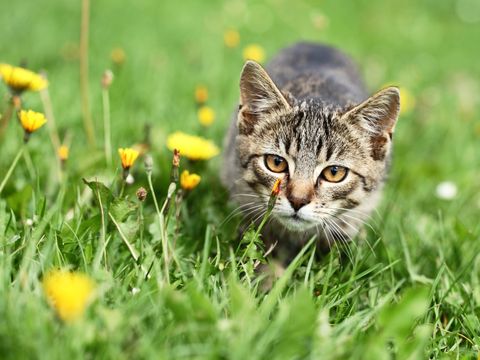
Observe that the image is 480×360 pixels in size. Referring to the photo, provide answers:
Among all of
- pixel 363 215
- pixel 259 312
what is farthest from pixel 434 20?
pixel 259 312

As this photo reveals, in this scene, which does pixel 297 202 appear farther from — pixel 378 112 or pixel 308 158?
pixel 378 112

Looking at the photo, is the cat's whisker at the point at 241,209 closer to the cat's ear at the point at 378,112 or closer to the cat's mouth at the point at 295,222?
the cat's mouth at the point at 295,222

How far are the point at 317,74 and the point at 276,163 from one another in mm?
1172

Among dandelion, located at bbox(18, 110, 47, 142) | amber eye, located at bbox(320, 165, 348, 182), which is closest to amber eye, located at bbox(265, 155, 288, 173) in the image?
amber eye, located at bbox(320, 165, 348, 182)

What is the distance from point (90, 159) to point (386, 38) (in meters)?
6.11

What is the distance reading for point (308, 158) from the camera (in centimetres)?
257

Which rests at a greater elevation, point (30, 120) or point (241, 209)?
point (30, 120)

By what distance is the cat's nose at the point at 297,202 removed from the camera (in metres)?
2.42

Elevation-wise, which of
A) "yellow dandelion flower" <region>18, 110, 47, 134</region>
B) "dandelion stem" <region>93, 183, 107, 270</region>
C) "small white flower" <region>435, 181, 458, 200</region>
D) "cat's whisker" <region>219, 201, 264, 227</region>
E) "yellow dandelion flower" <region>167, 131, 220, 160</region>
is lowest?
"small white flower" <region>435, 181, 458, 200</region>

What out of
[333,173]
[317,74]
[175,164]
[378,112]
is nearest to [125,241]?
[175,164]

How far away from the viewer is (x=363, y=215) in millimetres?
2949

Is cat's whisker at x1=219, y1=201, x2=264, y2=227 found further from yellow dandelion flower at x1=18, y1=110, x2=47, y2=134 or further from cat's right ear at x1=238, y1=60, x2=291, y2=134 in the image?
yellow dandelion flower at x1=18, y1=110, x2=47, y2=134

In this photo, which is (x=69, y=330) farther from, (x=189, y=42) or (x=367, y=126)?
(x=189, y=42)

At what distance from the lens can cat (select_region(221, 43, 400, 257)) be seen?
253cm
